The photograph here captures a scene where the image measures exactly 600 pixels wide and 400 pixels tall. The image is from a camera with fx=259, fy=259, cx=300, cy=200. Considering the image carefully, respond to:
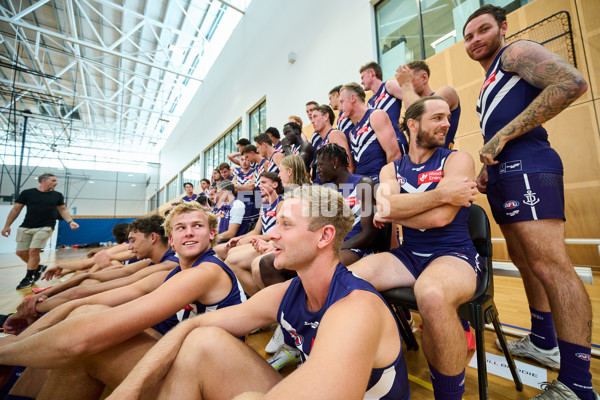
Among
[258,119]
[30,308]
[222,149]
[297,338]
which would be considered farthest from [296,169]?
[222,149]

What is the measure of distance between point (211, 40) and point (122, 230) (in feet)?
35.2

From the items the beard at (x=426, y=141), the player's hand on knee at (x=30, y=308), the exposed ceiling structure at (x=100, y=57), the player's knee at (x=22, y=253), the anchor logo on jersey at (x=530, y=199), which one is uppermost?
the exposed ceiling structure at (x=100, y=57)

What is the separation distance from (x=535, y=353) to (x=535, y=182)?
97 centimetres

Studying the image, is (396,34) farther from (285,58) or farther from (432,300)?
(432,300)

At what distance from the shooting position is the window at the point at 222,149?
10180 millimetres

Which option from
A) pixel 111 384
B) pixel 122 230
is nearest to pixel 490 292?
pixel 111 384

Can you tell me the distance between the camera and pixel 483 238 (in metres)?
1.35

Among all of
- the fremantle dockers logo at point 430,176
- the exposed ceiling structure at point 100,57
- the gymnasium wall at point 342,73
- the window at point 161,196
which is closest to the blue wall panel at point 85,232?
the exposed ceiling structure at point 100,57

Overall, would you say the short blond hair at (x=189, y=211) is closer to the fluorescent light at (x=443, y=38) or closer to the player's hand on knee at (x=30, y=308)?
the player's hand on knee at (x=30, y=308)

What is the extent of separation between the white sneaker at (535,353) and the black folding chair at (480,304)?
297 mm

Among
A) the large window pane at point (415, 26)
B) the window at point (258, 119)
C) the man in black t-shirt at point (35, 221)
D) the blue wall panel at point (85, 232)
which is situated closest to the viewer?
the large window pane at point (415, 26)

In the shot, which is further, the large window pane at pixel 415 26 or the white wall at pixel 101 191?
the white wall at pixel 101 191

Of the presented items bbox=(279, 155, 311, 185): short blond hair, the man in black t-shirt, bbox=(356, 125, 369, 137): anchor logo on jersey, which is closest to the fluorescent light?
bbox=(356, 125, 369, 137): anchor logo on jersey

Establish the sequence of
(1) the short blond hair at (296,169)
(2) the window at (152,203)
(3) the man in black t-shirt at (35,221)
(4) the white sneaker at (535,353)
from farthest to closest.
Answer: (2) the window at (152,203)
(3) the man in black t-shirt at (35,221)
(1) the short blond hair at (296,169)
(4) the white sneaker at (535,353)
